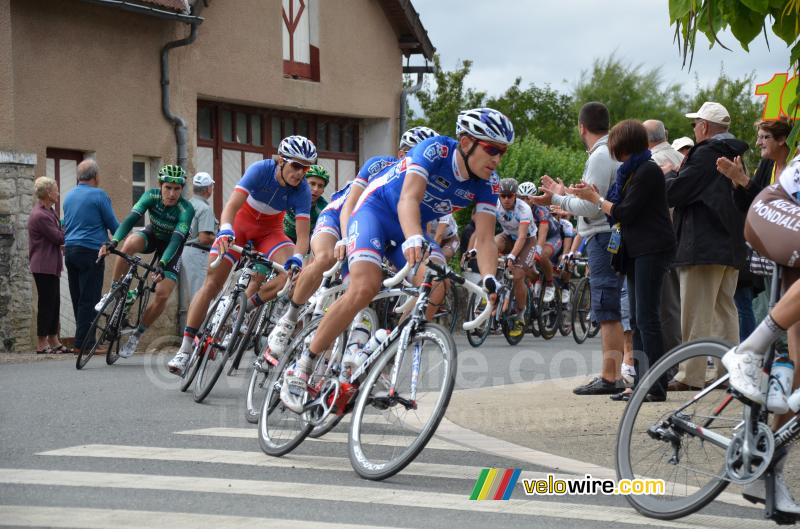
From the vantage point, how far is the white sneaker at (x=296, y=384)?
736cm

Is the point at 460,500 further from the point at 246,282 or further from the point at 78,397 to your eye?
the point at 78,397

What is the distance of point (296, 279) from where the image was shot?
10109 mm

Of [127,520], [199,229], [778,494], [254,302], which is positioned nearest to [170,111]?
[199,229]

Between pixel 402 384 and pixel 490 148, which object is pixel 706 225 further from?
pixel 402 384

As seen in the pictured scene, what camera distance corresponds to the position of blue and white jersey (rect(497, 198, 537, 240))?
18.2 m

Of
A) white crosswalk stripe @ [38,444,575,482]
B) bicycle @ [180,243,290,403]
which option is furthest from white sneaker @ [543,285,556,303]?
white crosswalk stripe @ [38,444,575,482]

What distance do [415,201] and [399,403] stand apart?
3.75ft

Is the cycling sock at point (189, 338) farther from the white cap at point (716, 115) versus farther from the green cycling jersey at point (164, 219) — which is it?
the white cap at point (716, 115)

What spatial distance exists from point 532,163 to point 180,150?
9861 mm

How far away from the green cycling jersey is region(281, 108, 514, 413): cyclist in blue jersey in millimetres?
6733

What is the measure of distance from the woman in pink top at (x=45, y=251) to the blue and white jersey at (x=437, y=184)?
30.3 feet

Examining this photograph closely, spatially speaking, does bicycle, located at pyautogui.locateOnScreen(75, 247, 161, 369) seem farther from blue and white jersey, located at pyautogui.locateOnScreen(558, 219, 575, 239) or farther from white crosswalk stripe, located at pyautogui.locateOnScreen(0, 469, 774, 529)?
blue and white jersey, located at pyautogui.locateOnScreen(558, 219, 575, 239)

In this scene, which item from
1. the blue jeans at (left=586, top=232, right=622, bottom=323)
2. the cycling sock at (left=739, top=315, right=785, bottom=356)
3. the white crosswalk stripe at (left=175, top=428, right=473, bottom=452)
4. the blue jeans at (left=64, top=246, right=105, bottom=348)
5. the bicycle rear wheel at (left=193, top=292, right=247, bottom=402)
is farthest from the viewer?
the blue jeans at (left=64, top=246, right=105, bottom=348)

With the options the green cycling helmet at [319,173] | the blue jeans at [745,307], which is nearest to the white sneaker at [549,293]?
the green cycling helmet at [319,173]
